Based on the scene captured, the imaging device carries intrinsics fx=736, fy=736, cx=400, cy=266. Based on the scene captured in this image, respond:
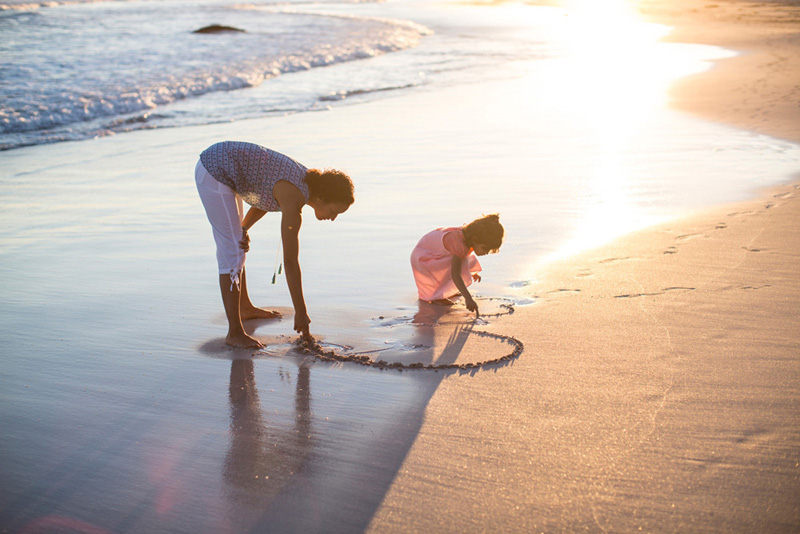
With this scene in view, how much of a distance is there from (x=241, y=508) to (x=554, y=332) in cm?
→ 211

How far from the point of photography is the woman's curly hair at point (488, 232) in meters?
4.39

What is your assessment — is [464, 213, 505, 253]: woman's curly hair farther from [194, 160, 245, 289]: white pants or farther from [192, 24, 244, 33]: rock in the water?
[192, 24, 244, 33]: rock in the water

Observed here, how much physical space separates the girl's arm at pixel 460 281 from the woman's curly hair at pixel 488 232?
0.55ft

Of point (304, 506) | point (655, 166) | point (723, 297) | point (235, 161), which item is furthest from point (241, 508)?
point (655, 166)

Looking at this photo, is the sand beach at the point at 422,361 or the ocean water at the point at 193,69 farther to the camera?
the ocean water at the point at 193,69

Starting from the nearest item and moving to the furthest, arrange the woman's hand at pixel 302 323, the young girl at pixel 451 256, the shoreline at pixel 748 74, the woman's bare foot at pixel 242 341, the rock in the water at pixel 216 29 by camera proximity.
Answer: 1. the woman's hand at pixel 302 323
2. the woman's bare foot at pixel 242 341
3. the young girl at pixel 451 256
4. the shoreline at pixel 748 74
5. the rock in the water at pixel 216 29

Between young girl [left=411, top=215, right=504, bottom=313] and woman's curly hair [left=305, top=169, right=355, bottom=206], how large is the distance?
102 cm

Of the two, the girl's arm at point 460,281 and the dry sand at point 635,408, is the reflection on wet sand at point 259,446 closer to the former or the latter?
the dry sand at point 635,408

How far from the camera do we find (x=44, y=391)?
342 centimetres

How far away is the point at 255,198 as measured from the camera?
13.2ft

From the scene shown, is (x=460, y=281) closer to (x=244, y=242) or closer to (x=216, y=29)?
(x=244, y=242)

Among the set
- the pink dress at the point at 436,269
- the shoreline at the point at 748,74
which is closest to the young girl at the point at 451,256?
the pink dress at the point at 436,269

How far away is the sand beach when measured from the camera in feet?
8.49

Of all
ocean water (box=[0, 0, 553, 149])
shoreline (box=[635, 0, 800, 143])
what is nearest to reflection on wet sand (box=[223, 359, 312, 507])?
shoreline (box=[635, 0, 800, 143])
